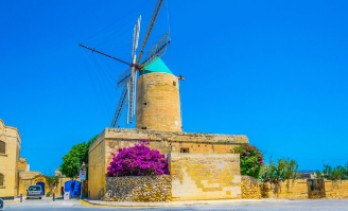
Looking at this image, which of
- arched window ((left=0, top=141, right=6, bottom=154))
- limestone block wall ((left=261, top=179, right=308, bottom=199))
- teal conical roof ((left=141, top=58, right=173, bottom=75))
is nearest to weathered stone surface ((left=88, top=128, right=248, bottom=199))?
limestone block wall ((left=261, top=179, right=308, bottom=199))

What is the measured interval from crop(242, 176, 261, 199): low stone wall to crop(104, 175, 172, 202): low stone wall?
466 centimetres

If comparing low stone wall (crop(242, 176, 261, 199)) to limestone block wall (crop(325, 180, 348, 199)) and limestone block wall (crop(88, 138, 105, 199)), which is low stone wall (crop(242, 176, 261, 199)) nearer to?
limestone block wall (crop(325, 180, 348, 199))

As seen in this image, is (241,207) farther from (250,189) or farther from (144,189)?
(250,189)

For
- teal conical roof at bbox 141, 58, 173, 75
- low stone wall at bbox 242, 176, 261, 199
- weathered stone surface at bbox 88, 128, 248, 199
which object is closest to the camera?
low stone wall at bbox 242, 176, 261, 199

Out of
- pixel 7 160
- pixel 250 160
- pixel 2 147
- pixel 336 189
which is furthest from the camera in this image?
pixel 7 160

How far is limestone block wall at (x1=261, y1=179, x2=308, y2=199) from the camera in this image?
72.9 feet

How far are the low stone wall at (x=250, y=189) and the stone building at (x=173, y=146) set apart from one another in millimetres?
459

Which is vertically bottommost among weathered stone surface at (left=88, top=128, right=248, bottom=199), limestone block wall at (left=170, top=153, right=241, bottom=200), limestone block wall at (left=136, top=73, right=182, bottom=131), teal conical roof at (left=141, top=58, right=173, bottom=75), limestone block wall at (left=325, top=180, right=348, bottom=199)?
limestone block wall at (left=325, top=180, right=348, bottom=199)

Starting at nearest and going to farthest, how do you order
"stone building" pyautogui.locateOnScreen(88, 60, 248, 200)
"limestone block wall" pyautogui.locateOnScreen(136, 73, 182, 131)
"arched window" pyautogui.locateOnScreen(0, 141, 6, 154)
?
"stone building" pyautogui.locateOnScreen(88, 60, 248, 200), "limestone block wall" pyautogui.locateOnScreen(136, 73, 182, 131), "arched window" pyautogui.locateOnScreen(0, 141, 6, 154)

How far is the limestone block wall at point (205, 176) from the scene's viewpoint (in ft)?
63.1

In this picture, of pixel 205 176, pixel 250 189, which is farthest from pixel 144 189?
pixel 250 189

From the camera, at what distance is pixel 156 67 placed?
28.8m

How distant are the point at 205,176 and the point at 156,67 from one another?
11723 mm

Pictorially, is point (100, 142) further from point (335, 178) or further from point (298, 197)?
point (335, 178)
